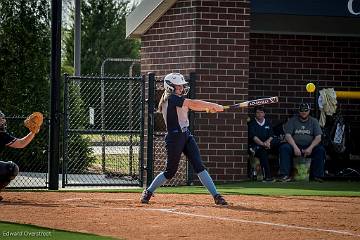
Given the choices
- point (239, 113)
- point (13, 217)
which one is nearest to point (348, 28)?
point (239, 113)

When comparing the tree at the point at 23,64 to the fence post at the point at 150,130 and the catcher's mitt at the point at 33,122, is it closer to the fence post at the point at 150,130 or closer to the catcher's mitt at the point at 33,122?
the fence post at the point at 150,130

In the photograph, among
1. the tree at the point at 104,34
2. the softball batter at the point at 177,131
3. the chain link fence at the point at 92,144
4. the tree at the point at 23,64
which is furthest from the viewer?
the tree at the point at 104,34

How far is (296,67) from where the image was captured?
2150cm

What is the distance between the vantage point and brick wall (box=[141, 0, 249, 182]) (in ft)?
64.1

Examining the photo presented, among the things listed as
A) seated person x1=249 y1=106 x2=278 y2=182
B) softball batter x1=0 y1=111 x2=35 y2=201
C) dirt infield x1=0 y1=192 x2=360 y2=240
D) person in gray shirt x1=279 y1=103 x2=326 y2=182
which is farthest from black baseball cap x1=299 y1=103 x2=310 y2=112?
softball batter x1=0 y1=111 x2=35 y2=201

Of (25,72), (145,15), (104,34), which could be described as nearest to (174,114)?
(145,15)

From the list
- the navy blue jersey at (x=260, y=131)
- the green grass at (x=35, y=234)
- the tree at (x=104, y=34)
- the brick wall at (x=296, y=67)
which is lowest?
the green grass at (x=35, y=234)

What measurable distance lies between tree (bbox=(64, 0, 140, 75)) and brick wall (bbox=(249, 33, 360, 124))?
2872 cm

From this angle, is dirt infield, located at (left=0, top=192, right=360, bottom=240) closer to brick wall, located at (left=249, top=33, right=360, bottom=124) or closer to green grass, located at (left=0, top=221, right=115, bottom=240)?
green grass, located at (left=0, top=221, right=115, bottom=240)

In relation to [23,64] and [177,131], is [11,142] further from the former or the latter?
[23,64]

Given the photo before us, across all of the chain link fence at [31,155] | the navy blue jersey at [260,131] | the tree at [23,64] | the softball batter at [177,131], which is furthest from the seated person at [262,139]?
the tree at [23,64]

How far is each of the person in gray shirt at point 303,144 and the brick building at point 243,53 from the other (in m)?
0.85

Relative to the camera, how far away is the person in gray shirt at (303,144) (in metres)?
19.4

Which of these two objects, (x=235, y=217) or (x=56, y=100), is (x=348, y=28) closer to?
(x=56, y=100)
